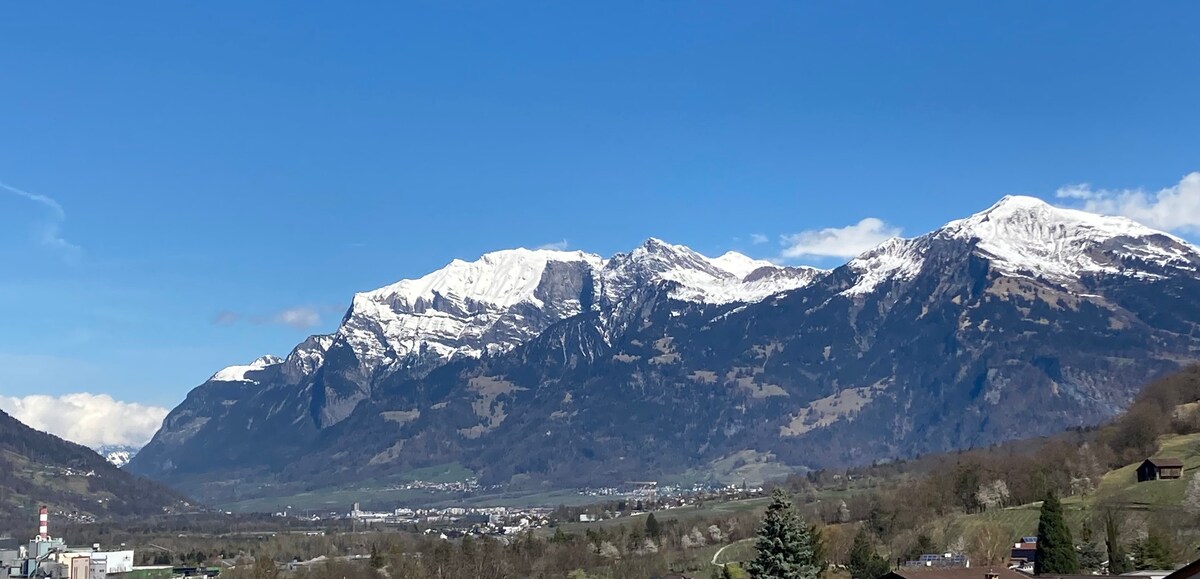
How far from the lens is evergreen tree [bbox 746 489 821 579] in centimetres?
8806

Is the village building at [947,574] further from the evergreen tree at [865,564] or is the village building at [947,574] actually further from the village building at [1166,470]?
the village building at [1166,470]

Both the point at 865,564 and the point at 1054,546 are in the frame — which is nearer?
the point at 1054,546

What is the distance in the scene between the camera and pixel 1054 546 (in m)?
133

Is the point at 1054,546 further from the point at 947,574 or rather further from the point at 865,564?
the point at 947,574

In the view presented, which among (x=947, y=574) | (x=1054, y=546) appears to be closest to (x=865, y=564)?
(x=1054, y=546)

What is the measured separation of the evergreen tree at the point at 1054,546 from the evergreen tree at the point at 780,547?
165 feet

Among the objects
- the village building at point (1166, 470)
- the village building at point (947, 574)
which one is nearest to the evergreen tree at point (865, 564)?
the village building at point (1166, 470)

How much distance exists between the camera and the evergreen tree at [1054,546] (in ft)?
431

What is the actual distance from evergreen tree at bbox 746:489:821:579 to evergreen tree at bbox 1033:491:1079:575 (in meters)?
50.4

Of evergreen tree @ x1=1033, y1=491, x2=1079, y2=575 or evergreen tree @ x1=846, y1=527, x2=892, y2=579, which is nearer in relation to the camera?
evergreen tree @ x1=1033, y1=491, x2=1079, y2=575

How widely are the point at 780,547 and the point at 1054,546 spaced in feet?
177

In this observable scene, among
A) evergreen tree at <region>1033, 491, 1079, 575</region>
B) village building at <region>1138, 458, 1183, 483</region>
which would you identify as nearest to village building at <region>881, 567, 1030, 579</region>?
evergreen tree at <region>1033, 491, 1079, 575</region>

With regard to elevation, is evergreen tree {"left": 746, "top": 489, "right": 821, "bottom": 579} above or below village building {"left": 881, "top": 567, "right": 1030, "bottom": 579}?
above

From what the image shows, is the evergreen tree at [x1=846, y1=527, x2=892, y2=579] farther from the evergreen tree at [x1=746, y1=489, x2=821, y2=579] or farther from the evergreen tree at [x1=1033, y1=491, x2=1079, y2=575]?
the evergreen tree at [x1=746, y1=489, x2=821, y2=579]
